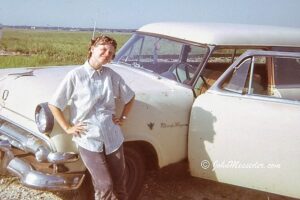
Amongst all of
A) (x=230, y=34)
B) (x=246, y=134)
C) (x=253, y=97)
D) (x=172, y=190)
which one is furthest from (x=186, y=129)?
(x=230, y=34)

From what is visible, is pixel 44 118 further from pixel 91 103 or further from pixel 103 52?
pixel 103 52

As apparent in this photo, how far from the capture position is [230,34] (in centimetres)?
434

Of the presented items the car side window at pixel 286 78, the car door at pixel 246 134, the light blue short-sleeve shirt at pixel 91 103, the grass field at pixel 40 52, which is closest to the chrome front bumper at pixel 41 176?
the light blue short-sleeve shirt at pixel 91 103

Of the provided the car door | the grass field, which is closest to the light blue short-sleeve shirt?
the car door

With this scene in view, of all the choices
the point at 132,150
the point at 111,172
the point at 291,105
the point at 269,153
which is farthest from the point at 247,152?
the point at 111,172

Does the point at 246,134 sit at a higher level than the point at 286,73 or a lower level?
lower

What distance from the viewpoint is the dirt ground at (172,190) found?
12.9 ft

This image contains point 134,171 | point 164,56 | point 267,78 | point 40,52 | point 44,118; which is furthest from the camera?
point 40,52

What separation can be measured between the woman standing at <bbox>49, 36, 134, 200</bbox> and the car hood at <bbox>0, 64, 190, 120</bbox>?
1.50ft

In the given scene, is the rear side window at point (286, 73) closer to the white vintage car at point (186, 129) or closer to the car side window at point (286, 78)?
the car side window at point (286, 78)

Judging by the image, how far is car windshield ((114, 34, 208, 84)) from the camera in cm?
432

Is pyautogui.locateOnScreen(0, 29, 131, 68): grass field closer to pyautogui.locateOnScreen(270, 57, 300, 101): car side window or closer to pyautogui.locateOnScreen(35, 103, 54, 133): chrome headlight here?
pyautogui.locateOnScreen(270, 57, 300, 101): car side window

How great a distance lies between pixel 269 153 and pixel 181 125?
0.84 m

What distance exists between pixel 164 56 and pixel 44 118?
2165mm
